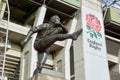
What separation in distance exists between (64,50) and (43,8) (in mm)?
4761

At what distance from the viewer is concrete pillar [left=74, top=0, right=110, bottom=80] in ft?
79.2

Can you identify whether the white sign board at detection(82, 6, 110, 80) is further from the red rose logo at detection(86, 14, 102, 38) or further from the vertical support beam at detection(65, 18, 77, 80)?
the vertical support beam at detection(65, 18, 77, 80)

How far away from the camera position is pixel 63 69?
2689 centimetres

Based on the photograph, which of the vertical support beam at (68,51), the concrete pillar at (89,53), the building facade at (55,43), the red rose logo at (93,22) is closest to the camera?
the concrete pillar at (89,53)

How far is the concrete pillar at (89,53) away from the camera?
2414 cm

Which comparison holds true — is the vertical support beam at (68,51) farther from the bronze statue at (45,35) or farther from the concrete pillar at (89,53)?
the bronze statue at (45,35)

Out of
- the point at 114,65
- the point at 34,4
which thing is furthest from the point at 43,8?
the point at 114,65

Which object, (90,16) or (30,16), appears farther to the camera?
(30,16)

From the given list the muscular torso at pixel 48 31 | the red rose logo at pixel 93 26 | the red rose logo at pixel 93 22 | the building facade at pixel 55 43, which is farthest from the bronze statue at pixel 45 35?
the red rose logo at pixel 93 22

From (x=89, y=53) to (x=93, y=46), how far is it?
729 mm

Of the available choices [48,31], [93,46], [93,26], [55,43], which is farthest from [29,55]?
[48,31]

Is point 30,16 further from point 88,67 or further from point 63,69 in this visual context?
point 88,67

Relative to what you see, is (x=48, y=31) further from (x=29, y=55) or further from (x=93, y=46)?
(x=93, y=46)

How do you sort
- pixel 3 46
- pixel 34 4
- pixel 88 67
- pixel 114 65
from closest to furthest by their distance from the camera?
pixel 3 46 → pixel 88 67 → pixel 34 4 → pixel 114 65
